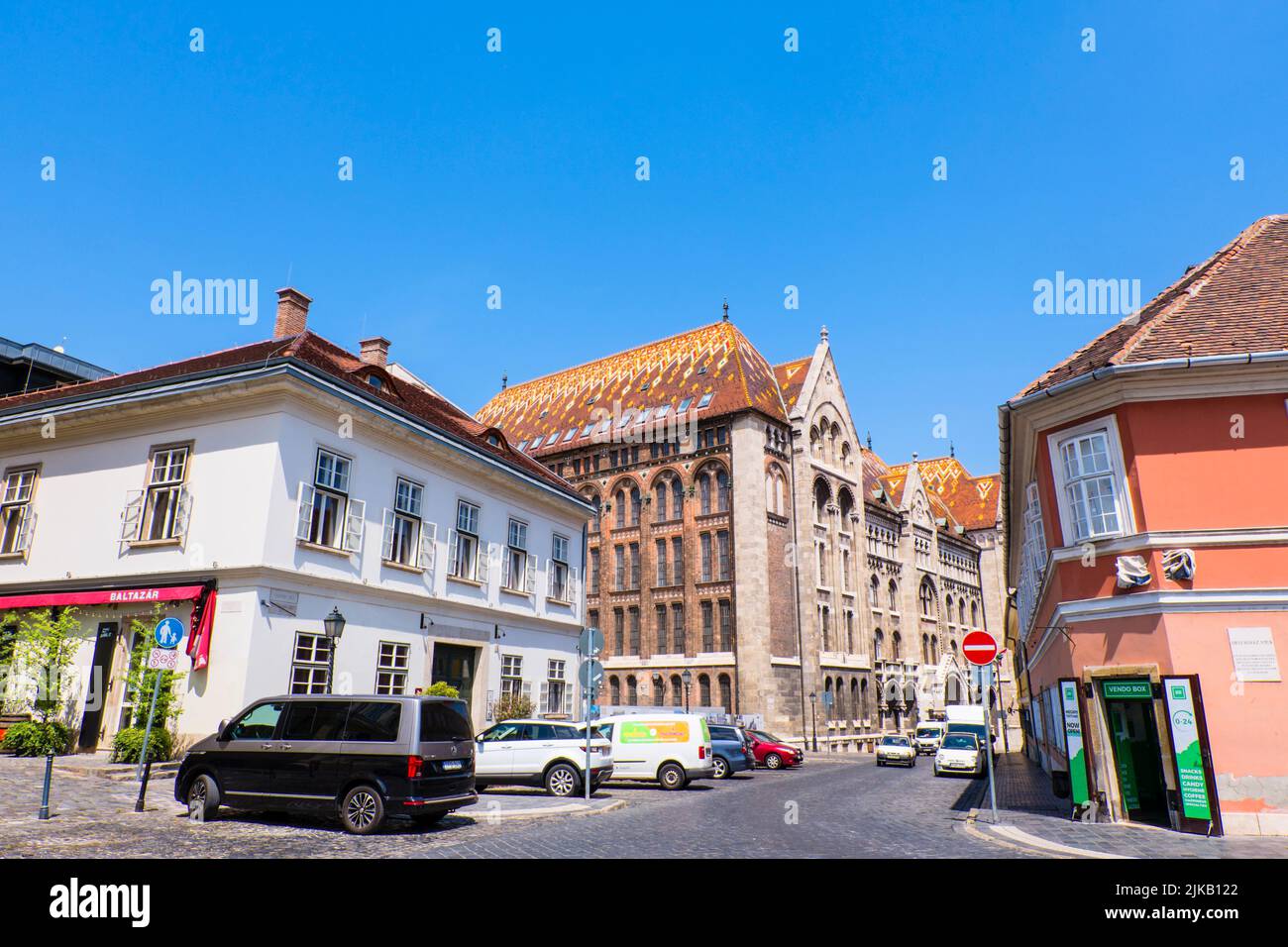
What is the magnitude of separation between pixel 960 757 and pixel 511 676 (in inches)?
661

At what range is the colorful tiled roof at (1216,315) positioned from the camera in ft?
43.3

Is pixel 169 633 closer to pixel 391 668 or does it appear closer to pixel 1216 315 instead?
pixel 391 668

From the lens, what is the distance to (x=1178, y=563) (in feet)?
40.8

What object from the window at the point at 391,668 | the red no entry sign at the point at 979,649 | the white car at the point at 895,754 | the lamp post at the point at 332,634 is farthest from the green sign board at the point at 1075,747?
the white car at the point at 895,754

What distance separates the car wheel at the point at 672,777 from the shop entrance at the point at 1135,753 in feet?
36.8

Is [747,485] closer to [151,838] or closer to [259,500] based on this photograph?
[259,500]

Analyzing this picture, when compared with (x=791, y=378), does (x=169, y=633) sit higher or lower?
lower

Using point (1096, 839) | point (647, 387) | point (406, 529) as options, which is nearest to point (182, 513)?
point (406, 529)

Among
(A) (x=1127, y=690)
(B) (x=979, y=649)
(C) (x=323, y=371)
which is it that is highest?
(C) (x=323, y=371)

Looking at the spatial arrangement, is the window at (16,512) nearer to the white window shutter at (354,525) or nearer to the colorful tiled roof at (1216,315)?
the white window shutter at (354,525)

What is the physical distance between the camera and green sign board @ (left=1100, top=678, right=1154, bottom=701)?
12492 millimetres
